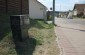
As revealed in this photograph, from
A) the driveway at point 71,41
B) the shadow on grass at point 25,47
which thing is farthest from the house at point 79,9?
the shadow on grass at point 25,47

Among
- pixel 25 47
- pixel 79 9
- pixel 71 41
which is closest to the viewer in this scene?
pixel 25 47

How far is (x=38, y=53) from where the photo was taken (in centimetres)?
952

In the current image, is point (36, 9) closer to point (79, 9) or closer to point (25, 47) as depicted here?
point (25, 47)

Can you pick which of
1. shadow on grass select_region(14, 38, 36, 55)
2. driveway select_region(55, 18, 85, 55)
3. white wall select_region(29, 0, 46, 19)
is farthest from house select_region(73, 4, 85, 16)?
shadow on grass select_region(14, 38, 36, 55)

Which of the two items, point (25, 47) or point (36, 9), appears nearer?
point (25, 47)

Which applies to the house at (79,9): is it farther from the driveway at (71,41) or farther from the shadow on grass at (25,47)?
the shadow on grass at (25,47)

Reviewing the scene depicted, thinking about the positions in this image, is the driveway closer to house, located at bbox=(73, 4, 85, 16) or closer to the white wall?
the white wall


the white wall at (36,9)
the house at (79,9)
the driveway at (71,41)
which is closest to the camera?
the driveway at (71,41)

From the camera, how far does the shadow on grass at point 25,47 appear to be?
9.32m

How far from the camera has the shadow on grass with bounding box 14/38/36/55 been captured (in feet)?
30.6

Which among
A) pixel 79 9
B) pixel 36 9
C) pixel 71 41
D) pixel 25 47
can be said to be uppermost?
pixel 36 9

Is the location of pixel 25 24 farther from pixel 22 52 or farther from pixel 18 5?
pixel 18 5

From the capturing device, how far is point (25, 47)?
9961mm

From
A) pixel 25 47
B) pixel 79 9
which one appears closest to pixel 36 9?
pixel 25 47
